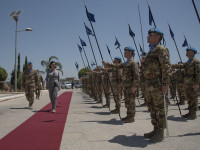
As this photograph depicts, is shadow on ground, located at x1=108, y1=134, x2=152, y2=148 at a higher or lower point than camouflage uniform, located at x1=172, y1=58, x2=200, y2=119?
lower

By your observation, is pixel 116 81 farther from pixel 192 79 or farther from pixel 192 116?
pixel 192 116

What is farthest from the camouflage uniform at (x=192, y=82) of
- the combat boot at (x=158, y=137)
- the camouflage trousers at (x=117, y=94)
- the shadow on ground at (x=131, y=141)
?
the shadow on ground at (x=131, y=141)

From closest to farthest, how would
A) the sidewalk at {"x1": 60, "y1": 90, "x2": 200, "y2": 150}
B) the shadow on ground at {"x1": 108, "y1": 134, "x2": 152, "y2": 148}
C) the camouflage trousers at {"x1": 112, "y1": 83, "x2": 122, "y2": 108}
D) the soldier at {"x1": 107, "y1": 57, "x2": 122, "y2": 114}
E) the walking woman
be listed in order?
the sidewalk at {"x1": 60, "y1": 90, "x2": 200, "y2": 150} → the shadow on ground at {"x1": 108, "y1": 134, "x2": 152, "y2": 148} → the camouflage trousers at {"x1": 112, "y1": 83, "x2": 122, "y2": 108} → the soldier at {"x1": 107, "y1": 57, "x2": 122, "y2": 114} → the walking woman

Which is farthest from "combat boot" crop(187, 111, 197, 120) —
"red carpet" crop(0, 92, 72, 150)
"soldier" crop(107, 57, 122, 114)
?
"red carpet" crop(0, 92, 72, 150)

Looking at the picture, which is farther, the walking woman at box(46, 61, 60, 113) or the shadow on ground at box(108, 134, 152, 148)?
the walking woman at box(46, 61, 60, 113)

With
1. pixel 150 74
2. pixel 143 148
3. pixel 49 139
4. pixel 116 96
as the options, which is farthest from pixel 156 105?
pixel 116 96

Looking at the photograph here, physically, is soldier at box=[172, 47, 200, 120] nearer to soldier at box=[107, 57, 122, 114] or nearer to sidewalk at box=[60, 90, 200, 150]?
sidewalk at box=[60, 90, 200, 150]

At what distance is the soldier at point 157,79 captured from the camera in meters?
3.85

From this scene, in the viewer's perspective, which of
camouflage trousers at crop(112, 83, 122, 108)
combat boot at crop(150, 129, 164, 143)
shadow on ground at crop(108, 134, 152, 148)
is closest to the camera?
shadow on ground at crop(108, 134, 152, 148)

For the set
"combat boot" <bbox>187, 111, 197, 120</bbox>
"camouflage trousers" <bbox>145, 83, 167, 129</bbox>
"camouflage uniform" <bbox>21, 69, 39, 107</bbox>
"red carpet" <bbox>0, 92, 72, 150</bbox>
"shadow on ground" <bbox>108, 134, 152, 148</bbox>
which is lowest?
"shadow on ground" <bbox>108, 134, 152, 148</bbox>

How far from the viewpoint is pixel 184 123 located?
17.5ft

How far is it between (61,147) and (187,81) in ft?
14.4

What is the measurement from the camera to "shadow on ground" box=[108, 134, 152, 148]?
3.65 m

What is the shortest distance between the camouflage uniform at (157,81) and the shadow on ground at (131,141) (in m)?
0.17
